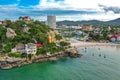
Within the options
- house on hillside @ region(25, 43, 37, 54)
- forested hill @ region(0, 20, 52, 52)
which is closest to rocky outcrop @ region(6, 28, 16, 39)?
forested hill @ region(0, 20, 52, 52)

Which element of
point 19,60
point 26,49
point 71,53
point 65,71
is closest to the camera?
point 65,71

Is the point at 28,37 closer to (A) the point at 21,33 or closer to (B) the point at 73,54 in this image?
(A) the point at 21,33

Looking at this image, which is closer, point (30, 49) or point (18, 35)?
point (30, 49)

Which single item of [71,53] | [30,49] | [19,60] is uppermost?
[30,49]

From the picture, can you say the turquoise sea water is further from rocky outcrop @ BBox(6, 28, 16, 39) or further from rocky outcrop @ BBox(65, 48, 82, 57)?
rocky outcrop @ BBox(6, 28, 16, 39)

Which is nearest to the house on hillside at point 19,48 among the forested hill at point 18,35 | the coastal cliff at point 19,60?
the forested hill at point 18,35

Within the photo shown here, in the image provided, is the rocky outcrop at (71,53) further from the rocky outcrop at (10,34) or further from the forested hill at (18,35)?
the rocky outcrop at (10,34)

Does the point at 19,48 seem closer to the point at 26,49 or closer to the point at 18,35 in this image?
the point at 26,49

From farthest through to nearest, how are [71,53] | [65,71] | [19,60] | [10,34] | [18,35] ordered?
[71,53], [18,35], [10,34], [19,60], [65,71]

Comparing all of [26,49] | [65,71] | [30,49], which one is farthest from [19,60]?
[65,71]

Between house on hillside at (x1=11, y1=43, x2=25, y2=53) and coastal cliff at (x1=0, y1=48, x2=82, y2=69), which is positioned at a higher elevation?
house on hillside at (x1=11, y1=43, x2=25, y2=53)

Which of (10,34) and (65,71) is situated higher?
(10,34)
